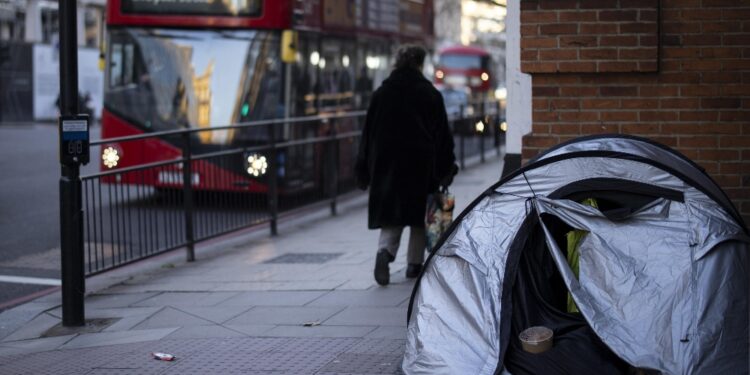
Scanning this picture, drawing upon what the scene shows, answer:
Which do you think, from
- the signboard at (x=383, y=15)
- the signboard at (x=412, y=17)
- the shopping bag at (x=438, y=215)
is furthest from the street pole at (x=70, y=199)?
the signboard at (x=412, y=17)

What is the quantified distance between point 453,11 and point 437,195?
7277 cm

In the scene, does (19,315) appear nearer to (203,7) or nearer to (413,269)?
(413,269)

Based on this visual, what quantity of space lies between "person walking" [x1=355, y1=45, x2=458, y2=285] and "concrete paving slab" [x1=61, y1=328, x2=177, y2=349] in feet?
6.20

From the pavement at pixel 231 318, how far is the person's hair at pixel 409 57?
1.67 m

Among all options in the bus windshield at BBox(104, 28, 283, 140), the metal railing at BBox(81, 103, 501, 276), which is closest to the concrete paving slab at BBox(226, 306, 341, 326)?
the metal railing at BBox(81, 103, 501, 276)

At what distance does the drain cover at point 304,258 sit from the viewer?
34.8 ft

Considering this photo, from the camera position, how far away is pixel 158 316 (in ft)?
26.7

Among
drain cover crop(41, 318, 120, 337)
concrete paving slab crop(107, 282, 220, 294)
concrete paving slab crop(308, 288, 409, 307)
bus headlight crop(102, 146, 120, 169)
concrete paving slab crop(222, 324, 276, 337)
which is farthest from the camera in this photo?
bus headlight crop(102, 146, 120, 169)

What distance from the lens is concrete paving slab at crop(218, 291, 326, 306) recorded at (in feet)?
27.5

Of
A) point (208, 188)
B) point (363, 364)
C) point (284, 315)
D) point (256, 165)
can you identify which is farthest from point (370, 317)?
point (256, 165)

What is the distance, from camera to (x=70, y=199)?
7.64 meters

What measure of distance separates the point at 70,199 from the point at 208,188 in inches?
148

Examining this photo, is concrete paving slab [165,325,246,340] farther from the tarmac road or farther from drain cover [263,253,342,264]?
drain cover [263,253,342,264]

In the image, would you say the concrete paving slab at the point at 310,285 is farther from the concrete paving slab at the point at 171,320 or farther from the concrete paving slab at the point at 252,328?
the concrete paving slab at the point at 252,328
